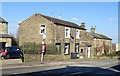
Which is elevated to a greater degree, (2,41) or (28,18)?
(28,18)

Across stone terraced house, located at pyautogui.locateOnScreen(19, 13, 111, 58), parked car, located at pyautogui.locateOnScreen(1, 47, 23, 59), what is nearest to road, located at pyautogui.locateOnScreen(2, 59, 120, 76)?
parked car, located at pyautogui.locateOnScreen(1, 47, 23, 59)

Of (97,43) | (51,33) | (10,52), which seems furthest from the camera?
(97,43)

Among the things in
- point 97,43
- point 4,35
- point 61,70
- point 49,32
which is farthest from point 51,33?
point 61,70

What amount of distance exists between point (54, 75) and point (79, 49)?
28.7m

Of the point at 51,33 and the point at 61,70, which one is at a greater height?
the point at 51,33

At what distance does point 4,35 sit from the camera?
37.3m

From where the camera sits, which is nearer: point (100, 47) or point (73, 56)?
point (73, 56)

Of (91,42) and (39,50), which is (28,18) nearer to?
(39,50)

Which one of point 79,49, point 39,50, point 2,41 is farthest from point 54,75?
point 79,49

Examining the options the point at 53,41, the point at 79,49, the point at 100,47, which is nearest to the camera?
the point at 53,41

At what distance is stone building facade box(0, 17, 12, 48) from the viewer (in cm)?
3627

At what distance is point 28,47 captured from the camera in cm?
2519

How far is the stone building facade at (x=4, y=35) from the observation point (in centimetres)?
3627

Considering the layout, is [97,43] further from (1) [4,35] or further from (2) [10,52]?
(2) [10,52]
